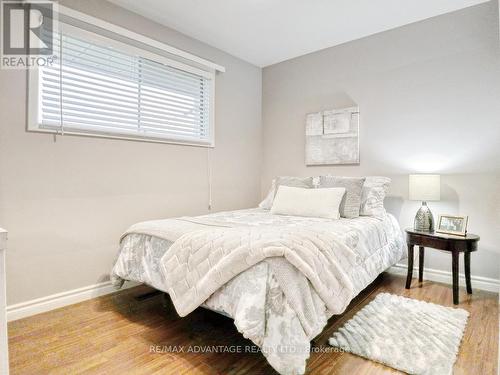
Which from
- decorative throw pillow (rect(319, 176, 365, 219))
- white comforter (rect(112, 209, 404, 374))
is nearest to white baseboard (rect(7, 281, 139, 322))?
white comforter (rect(112, 209, 404, 374))

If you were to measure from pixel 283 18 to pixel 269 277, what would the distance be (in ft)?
8.58

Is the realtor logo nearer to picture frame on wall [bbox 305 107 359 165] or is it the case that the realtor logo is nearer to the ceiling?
the ceiling

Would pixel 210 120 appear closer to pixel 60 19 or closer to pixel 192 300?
pixel 60 19

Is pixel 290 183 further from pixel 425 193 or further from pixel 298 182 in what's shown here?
pixel 425 193

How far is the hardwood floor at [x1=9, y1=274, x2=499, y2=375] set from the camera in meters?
1.58

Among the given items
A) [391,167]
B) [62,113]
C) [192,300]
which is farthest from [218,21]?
[192,300]

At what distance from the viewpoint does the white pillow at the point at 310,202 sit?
2.69 m

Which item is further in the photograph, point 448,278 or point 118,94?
point 448,278

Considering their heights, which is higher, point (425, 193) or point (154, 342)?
point (425, 193)

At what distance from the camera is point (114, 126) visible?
2705 mm

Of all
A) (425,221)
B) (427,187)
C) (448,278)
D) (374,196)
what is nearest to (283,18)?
(374,196)

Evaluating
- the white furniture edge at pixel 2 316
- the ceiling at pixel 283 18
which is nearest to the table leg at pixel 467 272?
the ceiling at pixel 283 18

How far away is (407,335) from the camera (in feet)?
6.12

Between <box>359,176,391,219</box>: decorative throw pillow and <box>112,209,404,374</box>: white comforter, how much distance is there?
18.9 inches
